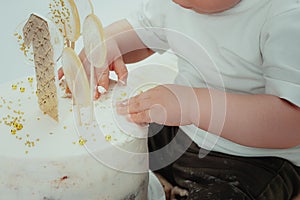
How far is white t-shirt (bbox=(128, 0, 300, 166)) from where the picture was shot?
87 centimetres

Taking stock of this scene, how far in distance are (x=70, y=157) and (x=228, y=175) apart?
0.26 meters

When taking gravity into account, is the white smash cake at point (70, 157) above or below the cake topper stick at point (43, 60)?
below

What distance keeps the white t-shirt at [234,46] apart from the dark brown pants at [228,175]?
0.02 metres

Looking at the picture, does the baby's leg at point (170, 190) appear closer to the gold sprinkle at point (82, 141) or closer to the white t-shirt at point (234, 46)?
the white t-shirt at point (234, 46)

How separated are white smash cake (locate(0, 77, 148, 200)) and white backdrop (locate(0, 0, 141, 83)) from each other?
532 mm

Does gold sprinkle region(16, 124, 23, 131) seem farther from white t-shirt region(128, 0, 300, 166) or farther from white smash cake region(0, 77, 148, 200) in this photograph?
white t-shirt region(128, 0, 300, 166)

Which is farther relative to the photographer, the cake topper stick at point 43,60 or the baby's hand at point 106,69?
the baby's hand at point 106,69

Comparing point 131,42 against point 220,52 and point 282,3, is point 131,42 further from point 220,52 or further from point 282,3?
point 282,3

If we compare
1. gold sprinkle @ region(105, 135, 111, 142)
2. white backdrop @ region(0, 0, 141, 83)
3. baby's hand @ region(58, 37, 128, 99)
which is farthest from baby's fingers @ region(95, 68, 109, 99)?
white backdrop @ region(0, 0, 141, 83)

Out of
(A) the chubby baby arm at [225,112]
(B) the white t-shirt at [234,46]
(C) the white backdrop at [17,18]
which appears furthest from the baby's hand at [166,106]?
(C) the white backdrop at [17,18]

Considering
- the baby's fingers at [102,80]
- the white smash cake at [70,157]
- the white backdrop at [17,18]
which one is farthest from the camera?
the white backdrop at [17,18]

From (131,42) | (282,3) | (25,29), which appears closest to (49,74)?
(25,29)

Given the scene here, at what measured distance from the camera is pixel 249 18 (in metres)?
0.93

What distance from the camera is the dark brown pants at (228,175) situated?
3.13 ft
